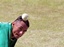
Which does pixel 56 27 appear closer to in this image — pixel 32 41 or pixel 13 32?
pixel 32 41

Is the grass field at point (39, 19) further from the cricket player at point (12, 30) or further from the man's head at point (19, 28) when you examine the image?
the man's head at point (19, 28)

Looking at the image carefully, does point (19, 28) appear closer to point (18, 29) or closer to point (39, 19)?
point (18, 29)

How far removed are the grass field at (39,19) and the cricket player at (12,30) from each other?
3322 mm

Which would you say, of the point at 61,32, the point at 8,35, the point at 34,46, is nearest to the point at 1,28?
the point at 8,35

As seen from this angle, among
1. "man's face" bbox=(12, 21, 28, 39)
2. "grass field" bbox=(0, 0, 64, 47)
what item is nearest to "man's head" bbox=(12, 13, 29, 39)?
"man's face" bbox=(12, 21, 28, 39)

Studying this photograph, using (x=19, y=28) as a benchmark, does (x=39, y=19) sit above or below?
below

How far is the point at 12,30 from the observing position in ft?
10.6

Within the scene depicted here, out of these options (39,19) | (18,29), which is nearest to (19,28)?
(18,29)

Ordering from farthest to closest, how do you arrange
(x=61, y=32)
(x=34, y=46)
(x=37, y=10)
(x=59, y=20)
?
(x=37, y=10)
(x=59, y=20)
(x=61, y=32)
(x=34, y=46)

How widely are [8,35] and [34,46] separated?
3385mm

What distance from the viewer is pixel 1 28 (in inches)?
129

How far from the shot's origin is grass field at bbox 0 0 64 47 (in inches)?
275

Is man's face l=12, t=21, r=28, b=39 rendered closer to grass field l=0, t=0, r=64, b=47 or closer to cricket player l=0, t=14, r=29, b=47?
cricket player l=0, t=14, r=29, b=47

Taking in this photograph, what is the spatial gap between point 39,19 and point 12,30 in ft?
18.0
